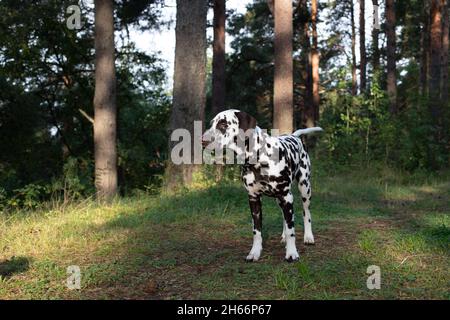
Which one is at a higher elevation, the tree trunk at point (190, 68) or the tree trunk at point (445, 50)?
the tree trunk at point (445, 50)

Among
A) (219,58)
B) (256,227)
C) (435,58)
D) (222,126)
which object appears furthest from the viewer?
(219,58)

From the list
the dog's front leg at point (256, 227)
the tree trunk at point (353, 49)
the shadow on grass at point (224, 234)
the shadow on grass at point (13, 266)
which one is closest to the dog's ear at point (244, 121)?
the dog's front leg at point (256, 227)

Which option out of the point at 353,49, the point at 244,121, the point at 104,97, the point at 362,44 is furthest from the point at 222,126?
the point at 353,49

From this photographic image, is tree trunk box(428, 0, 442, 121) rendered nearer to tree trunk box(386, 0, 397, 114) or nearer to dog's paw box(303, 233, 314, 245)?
tree trunk box(386, 0, 397, 114)

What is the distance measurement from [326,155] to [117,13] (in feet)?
39.4

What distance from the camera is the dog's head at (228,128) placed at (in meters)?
5.36

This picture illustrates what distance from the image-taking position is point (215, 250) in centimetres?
627

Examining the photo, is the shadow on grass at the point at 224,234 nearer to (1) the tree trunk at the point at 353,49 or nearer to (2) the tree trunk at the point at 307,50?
(2) the tree trunk at the point at 307,50

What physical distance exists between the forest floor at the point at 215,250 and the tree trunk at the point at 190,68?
86.4 inches

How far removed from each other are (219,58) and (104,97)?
31.1ft

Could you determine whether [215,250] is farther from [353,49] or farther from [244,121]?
[353,49]

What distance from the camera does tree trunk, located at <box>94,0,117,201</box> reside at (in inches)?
507

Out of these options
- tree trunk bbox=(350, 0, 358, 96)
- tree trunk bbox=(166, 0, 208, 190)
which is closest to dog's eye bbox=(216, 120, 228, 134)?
tree trunk bbox=(166, 0, 208, 190)

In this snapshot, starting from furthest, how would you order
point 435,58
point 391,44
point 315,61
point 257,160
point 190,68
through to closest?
point 315,61, point 391,44, point 435,58, point 190,68, point 257,160
